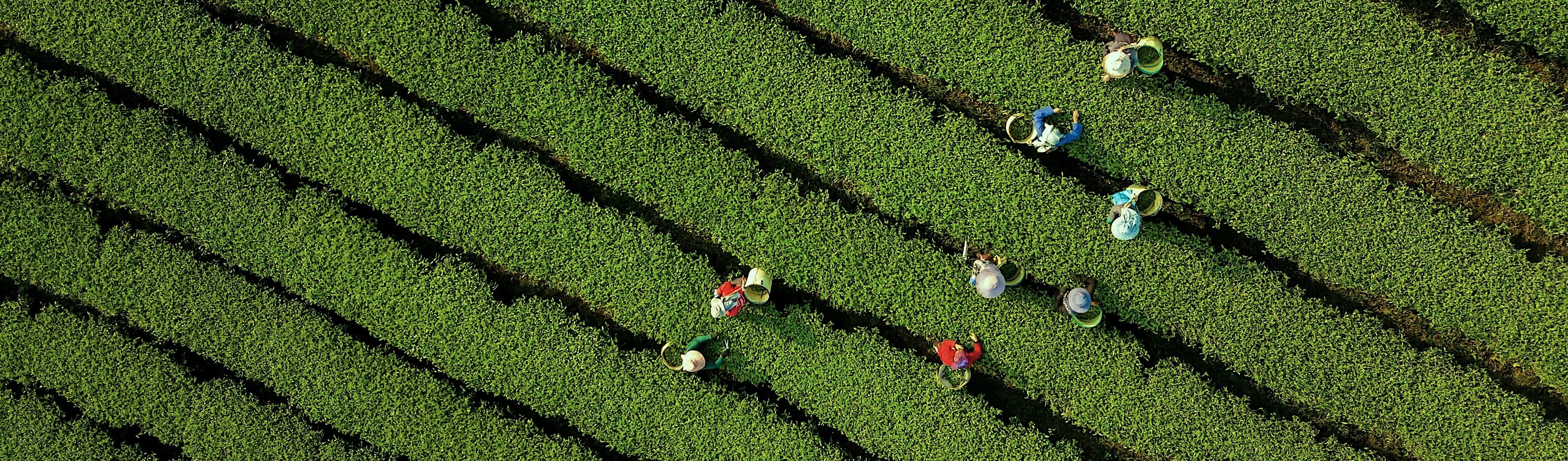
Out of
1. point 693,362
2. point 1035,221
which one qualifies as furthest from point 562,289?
point 1035,221

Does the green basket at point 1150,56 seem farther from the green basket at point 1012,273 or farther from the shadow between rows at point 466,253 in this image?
the shadow between rows at point 466,253

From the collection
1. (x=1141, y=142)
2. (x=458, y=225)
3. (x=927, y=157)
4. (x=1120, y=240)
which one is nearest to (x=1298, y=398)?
(x=1120, y=240)

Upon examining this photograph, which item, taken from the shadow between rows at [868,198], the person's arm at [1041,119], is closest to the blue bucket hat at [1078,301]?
the shadow between rows at [868,198]

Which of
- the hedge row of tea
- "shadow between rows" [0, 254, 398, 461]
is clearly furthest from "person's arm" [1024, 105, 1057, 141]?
"shadow between rows" [0, 254, 398, 461]

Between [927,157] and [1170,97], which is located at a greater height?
[1170,97]

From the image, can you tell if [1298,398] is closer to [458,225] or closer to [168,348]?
[458,225]

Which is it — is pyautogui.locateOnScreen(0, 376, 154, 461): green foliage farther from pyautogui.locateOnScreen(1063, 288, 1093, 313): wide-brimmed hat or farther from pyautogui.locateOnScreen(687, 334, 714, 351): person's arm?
pyautogui.locateOnScreen(1063, 288, 1093, 313): wide-brimmed hat

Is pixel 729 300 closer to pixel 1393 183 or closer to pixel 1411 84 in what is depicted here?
pixel 1393 183
